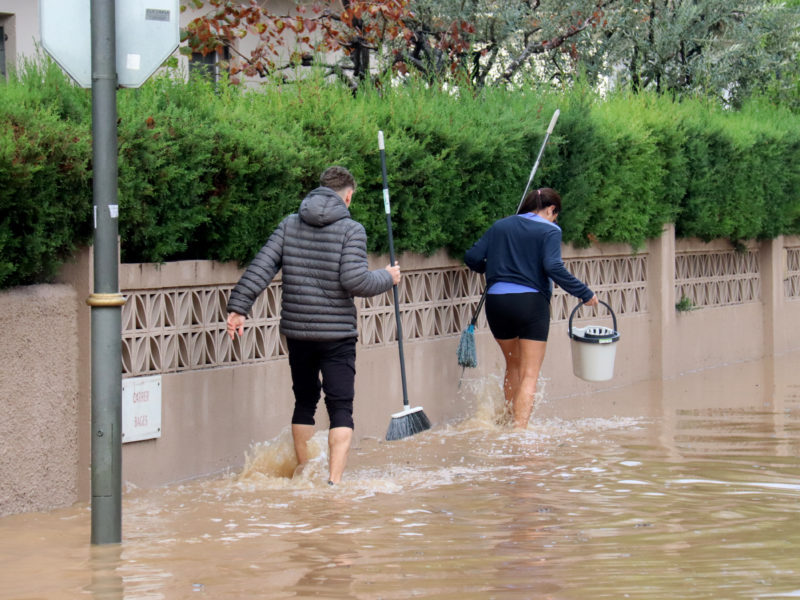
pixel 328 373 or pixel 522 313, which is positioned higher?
pixel 522 313

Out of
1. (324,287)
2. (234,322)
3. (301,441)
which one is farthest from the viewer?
(301,441)

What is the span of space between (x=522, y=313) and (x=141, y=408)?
3127 mm

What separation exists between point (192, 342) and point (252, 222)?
84 centimetres

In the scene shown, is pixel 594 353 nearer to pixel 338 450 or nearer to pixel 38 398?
pixel 338 450

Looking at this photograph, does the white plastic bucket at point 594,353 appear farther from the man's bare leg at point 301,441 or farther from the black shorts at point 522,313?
the man's bare leg at point 301,441

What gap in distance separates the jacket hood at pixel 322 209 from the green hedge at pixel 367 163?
1.77 ft

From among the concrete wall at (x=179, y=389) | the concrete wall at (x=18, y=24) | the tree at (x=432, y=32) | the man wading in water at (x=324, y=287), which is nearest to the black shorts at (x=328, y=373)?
the man wading in water at (x=324, y=287)

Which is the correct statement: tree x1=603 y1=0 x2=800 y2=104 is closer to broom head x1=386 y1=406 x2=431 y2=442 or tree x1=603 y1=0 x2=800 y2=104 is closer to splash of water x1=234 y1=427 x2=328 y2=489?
broom head x1=386 y1=406 x2=431 y2=442

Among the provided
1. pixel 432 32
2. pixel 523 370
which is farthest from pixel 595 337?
pixel 432 32

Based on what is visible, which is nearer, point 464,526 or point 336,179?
point 464,526

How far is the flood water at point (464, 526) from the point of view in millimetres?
5129

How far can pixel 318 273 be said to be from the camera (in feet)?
23.6

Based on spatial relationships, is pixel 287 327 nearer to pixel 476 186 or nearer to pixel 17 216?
pixel 17 216

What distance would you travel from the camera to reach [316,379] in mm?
7430
